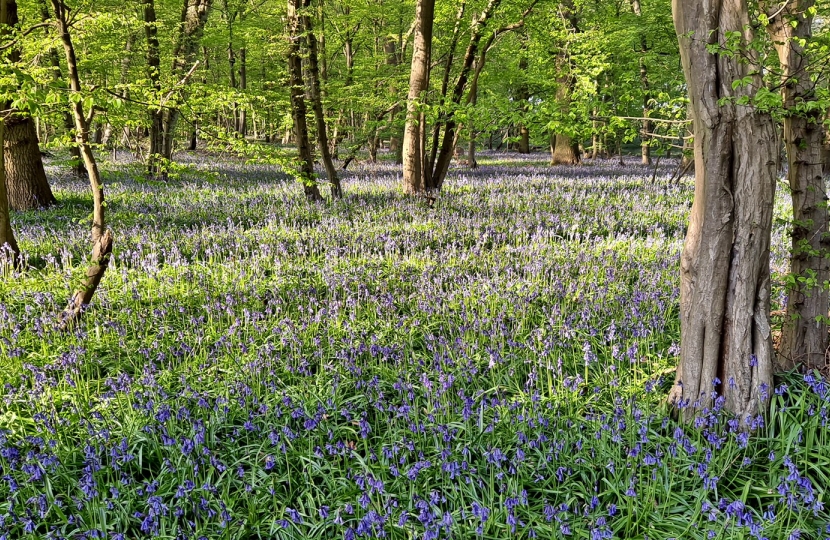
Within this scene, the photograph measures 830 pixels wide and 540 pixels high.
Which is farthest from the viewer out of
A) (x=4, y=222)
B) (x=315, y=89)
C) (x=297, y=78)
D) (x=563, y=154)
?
(x=563, y=154)

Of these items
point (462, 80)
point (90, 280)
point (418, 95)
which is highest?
point (462, 80)

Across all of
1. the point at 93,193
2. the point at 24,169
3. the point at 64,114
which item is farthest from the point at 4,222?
the point at 24,169

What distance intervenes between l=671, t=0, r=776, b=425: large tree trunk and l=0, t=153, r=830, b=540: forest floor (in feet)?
0.89

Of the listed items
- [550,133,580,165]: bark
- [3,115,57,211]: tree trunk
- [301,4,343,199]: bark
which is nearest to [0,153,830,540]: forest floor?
[3,115,57,211]: tree trunk

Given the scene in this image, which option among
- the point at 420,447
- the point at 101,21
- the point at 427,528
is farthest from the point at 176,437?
the point at 101,21

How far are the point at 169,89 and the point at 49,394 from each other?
3001 millimetres

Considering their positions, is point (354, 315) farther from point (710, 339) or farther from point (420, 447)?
point (710, 339)

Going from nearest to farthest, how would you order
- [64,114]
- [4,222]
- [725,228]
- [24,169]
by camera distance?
[725,228]
[64,114]
[4,222]
[24,169]

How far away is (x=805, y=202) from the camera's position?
371cm

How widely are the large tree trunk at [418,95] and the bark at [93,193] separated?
694 centimetres

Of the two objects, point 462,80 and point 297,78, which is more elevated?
point 462,80

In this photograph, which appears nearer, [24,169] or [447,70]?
[24,169]

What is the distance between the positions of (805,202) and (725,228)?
39.4 inches

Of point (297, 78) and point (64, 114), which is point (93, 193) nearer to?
point (64, 114)
